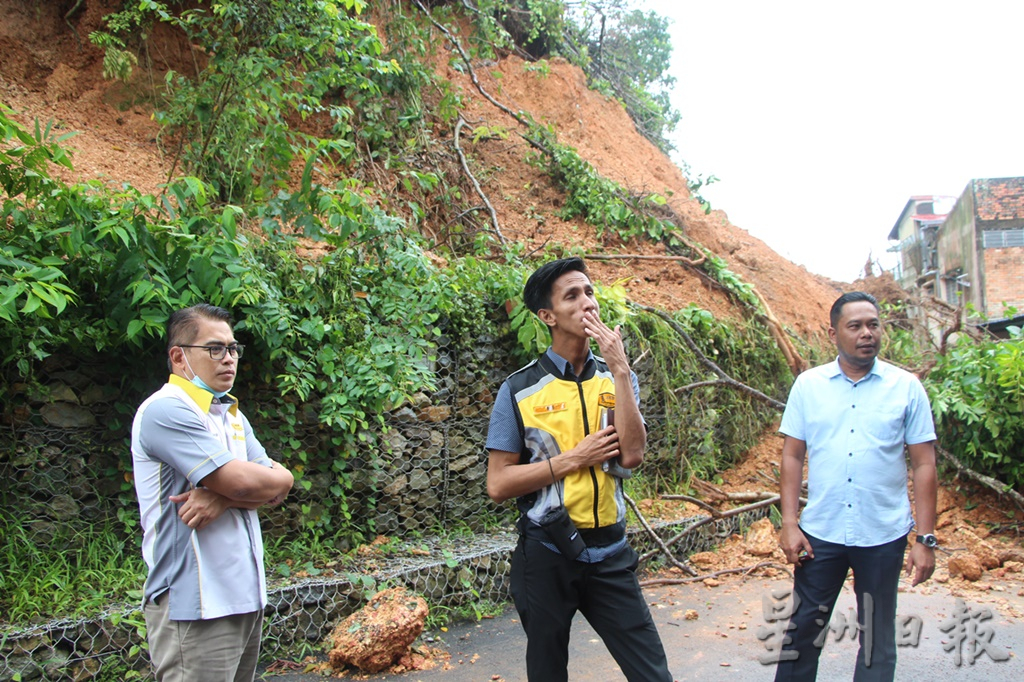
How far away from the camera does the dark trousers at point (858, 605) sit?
10.3ft

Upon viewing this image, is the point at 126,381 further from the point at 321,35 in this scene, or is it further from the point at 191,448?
the point at 321,35

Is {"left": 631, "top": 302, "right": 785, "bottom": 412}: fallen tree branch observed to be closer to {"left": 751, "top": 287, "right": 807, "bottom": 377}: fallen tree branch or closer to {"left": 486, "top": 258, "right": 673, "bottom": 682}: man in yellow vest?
{"left": 751, "top": 287, "right": 807, "bottom": 377}: fallen tree branch

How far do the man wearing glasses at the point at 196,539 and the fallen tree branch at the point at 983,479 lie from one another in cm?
679

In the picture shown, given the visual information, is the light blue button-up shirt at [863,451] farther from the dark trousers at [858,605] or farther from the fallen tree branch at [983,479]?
the fallen tree branch at [983,479]

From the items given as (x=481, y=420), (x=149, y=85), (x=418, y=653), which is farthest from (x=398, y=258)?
(x=149, y=85)

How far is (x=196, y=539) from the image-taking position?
247 centimetres

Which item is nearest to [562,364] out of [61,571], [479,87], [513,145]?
[61,571]

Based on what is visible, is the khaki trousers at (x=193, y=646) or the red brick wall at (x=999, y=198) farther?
the red brick wall at (x=999, y=198)

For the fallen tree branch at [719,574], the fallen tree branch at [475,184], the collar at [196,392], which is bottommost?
the fallen tree branch at [719,574]

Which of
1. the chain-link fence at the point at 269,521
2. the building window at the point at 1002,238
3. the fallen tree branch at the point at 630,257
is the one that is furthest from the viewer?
the building window at the point at 1002,238

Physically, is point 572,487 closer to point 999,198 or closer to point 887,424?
point 887,424

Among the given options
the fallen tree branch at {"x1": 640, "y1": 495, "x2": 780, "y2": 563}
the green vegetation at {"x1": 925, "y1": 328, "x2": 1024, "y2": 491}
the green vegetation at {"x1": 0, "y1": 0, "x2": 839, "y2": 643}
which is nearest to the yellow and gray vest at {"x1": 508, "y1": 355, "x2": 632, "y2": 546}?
the green vegetation at {"x1": 0, "y1": 0, "x2": 839, "y2": 643}

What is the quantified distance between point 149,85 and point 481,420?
4943mm

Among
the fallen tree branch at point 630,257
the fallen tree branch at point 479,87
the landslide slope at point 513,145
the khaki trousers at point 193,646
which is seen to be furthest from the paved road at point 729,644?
the fallen tree branch at point 479,87
